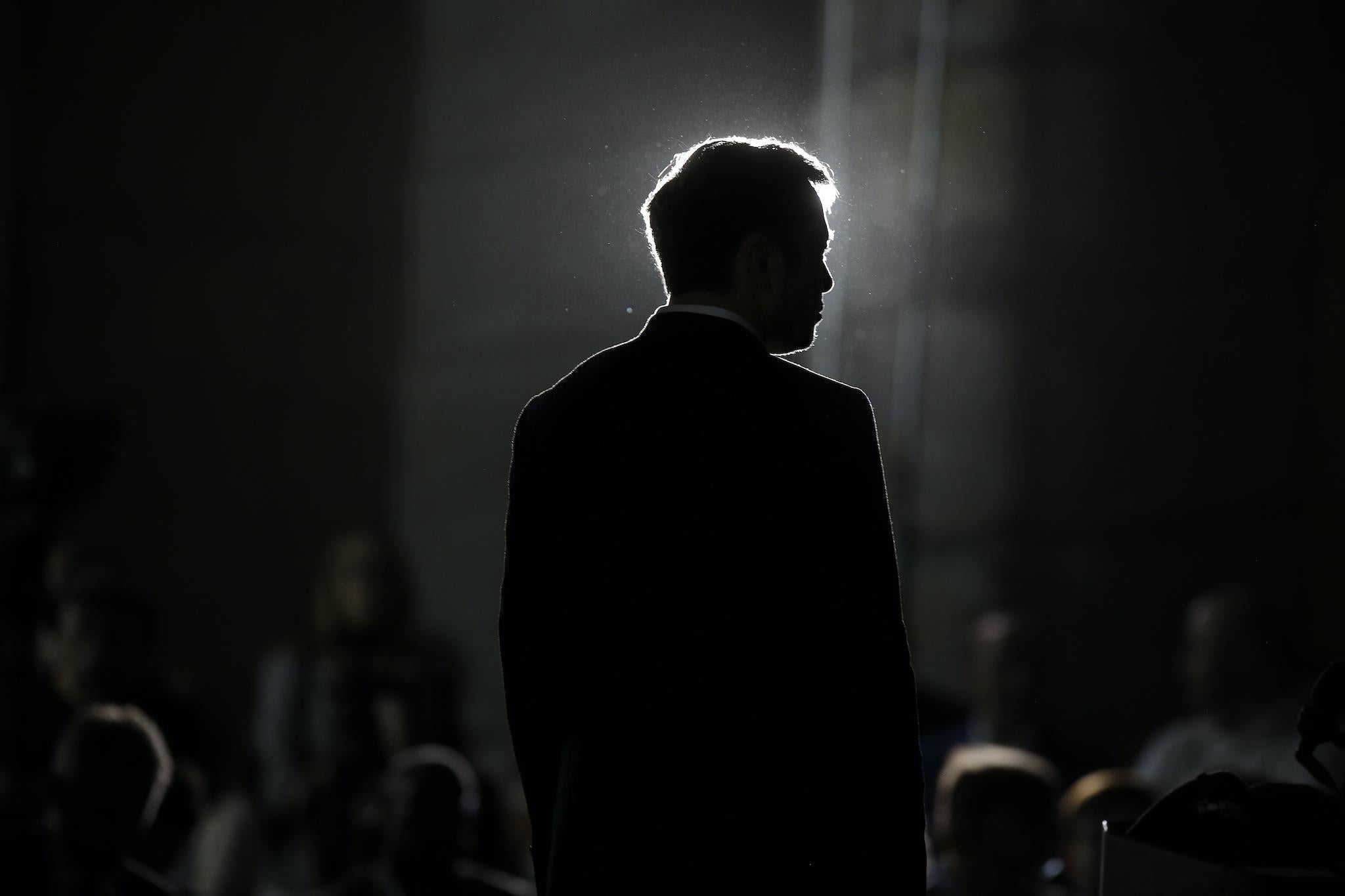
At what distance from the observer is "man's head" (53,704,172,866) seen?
1998 millimetres

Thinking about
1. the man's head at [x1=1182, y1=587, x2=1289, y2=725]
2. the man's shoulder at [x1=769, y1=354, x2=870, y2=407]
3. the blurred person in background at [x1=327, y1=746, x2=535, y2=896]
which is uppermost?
the man's shoulder at [x1=769, y1=354, x2=870, y2=407]

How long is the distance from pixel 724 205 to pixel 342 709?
238cm

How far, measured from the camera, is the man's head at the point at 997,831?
2.35 m

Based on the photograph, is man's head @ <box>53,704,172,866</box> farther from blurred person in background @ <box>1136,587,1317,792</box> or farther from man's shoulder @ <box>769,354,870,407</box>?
blurred person in background @ <box>1136,587,1317,792</box>

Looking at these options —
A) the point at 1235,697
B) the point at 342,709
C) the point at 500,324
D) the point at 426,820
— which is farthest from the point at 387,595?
the point at 1235,697

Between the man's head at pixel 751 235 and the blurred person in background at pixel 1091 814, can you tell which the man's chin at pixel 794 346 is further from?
the blurred person in background at pixel 1091 814

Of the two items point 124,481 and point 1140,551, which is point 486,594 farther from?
point 1140,551

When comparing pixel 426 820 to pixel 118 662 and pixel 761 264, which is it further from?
pixel 761 264

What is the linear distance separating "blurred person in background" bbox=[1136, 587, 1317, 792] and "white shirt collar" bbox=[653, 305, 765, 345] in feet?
6.81

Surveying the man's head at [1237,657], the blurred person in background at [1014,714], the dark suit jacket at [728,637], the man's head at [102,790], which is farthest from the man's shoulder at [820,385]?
the blurred person in background at [1014,714]

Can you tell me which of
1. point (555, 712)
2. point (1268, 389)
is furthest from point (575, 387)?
point (1268, 389)

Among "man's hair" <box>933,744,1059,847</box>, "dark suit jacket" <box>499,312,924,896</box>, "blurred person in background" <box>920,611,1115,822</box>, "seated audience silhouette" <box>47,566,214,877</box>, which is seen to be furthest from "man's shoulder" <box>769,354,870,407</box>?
"blurred person in background" <box>920,611,1115,822</box>

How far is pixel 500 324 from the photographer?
9.07ft

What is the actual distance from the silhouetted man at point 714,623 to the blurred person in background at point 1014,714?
7.29 ft
